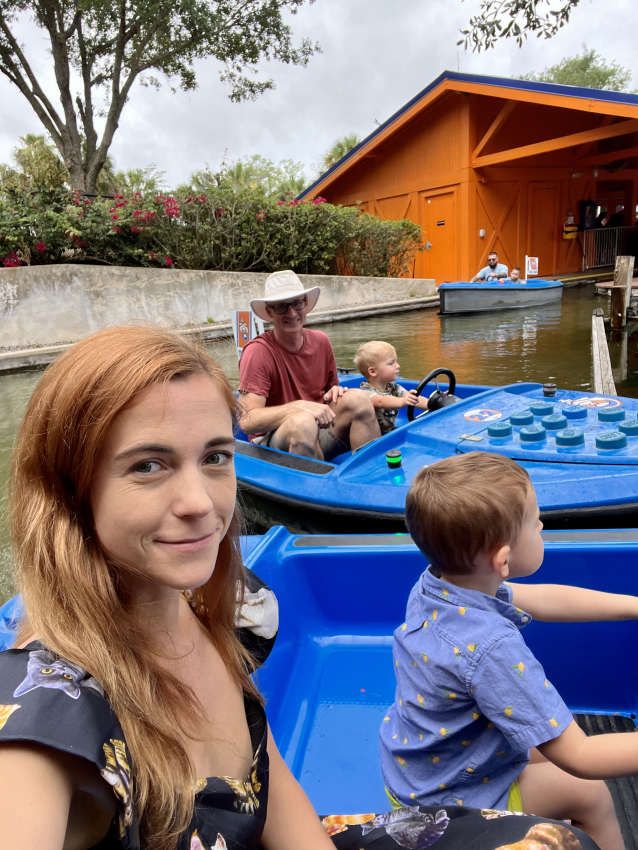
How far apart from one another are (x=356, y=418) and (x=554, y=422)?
1002mm

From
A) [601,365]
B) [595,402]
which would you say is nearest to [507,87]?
[601,365]

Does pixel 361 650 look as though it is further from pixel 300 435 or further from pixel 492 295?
pixel 492 295

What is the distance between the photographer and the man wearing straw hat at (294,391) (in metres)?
3.04

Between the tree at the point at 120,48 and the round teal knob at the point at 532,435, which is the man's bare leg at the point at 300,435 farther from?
the tree at the point at 120,48

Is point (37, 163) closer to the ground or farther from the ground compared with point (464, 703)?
farther from the ground

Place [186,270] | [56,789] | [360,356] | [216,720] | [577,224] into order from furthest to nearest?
[577,224]
[186,270]
[360,356]
[216,720]
[56,789]

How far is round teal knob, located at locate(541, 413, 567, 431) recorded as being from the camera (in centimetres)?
282

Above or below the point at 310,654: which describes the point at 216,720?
above

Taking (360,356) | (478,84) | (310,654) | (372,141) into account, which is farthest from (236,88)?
(310,654)

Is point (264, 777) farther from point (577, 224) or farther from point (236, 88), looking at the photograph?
point (577, 224)

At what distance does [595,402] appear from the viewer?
125 inches

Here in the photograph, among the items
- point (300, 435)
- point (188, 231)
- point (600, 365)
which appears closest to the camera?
point (300, 435)

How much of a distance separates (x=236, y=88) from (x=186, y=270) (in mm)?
6215

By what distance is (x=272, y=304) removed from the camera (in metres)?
3.12
